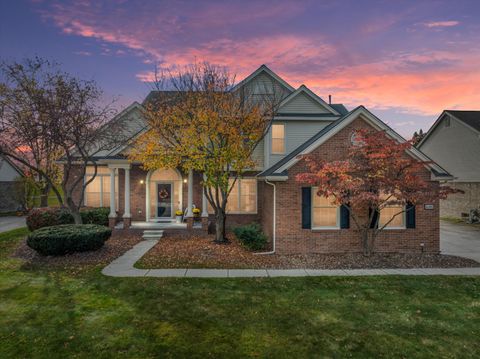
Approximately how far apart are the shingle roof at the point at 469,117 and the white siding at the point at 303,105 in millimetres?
15316

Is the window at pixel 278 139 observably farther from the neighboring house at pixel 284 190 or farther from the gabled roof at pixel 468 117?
the gabled roof at pixel 468 117

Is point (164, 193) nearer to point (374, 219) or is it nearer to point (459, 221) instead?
point (374, 219)

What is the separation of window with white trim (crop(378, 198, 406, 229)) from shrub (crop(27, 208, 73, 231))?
52.9 feet

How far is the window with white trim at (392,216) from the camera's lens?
38.5ft

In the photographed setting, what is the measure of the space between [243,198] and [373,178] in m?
8.41

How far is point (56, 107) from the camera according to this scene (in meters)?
12.3

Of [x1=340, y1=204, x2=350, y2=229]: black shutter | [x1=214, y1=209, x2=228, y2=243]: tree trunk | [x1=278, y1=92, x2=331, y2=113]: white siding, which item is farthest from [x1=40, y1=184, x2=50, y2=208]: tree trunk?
A: [x1=340, y1=204, x2=350, y2=229]: black shutter

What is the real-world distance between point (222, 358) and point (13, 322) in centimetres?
458

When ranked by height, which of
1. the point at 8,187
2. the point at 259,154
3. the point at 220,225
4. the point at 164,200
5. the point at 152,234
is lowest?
the point at 152,234

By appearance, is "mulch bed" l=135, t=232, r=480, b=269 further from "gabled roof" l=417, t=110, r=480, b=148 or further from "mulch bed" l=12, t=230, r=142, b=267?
"gabled roof" l=417, t=110, r=480, b=148

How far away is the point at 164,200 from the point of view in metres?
16.8

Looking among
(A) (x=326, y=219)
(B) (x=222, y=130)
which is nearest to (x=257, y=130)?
(B) (x=222, y=130)

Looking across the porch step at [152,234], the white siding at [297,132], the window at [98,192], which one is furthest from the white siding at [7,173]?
the white siding at [297,132]

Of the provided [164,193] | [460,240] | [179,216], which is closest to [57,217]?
[164,193]
